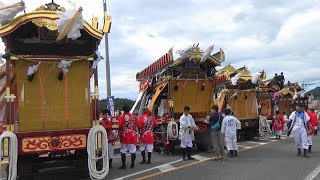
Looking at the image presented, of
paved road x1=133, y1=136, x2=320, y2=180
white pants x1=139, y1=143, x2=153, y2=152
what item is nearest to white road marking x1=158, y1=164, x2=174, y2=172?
paved road x1=133, y1=136, x2=320, y2=180

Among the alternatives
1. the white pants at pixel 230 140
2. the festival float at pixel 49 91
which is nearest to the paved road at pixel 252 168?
the white pants at pixel 230 140

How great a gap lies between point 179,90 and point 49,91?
23.6ft

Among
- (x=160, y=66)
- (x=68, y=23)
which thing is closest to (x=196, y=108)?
(x=160, y=66)

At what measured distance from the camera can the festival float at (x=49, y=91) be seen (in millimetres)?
9547

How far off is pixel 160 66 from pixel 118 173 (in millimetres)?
6346

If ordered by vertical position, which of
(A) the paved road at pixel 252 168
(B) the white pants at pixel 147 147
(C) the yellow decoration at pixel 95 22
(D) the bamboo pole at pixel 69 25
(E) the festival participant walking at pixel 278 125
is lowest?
(A) the paved road at pixel 252 168

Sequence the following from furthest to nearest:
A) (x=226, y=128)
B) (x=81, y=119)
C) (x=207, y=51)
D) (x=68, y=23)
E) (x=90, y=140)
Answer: (x=207, y=51), (x=226, y=128), (x=81, y=119), (x=90, y=140), (x=68, y=23)

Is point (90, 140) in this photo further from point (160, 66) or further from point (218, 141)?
point (160, 66)

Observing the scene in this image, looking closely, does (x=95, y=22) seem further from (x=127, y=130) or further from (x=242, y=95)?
(x=242, y=95)

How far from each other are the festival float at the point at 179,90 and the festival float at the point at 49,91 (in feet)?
16.9

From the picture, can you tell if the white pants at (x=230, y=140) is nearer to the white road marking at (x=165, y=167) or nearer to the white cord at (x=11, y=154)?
the white road marking at (x=165, y=167)

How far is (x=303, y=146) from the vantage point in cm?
1366

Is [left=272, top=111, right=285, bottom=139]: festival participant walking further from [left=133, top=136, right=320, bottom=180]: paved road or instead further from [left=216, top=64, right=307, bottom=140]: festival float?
[left=133, top=136, right=320, bottom=180]: paved road

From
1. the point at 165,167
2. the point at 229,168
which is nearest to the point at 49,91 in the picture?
the point at 165,167
